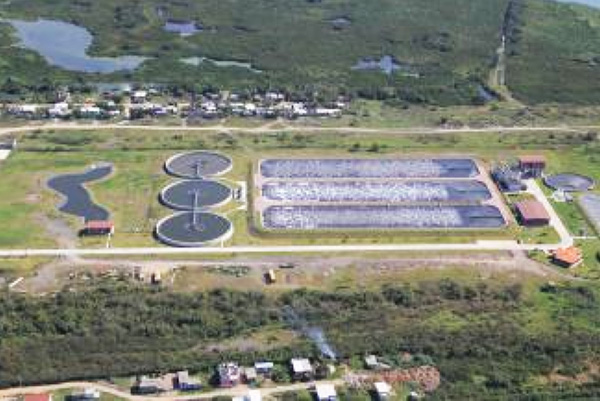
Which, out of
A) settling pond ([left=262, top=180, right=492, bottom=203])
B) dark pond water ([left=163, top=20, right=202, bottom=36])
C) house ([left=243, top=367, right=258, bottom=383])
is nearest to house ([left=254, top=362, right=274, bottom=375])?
house ([left=243, top=367, right=258, bottom=383])

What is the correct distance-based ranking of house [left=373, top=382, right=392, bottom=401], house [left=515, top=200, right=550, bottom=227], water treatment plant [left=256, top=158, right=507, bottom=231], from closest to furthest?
1. house [left=373, top=382, right=392, bottom=401]
2. water treatment plant [left=256, top=158, right=507, bottom=231]
3. house [left=515, top=200, right=550, bottom=227]

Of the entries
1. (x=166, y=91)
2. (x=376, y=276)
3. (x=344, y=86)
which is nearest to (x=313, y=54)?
(x=344, y=86)

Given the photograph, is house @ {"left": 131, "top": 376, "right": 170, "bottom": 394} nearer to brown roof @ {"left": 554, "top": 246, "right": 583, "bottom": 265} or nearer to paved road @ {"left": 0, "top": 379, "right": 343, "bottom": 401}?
paved road @ {"left": 0, "top": 379, "right": 343, "bottom": 401}

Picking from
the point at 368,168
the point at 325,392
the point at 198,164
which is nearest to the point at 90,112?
the point at 198,164

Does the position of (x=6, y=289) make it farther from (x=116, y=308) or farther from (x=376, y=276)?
(x=376, y=276)

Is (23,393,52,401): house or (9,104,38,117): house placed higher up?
(9,104,38,117): house

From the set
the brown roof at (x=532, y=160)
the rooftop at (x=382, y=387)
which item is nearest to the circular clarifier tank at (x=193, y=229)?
the rooftop at (x=382, y=387)

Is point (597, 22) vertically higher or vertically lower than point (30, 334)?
higher
